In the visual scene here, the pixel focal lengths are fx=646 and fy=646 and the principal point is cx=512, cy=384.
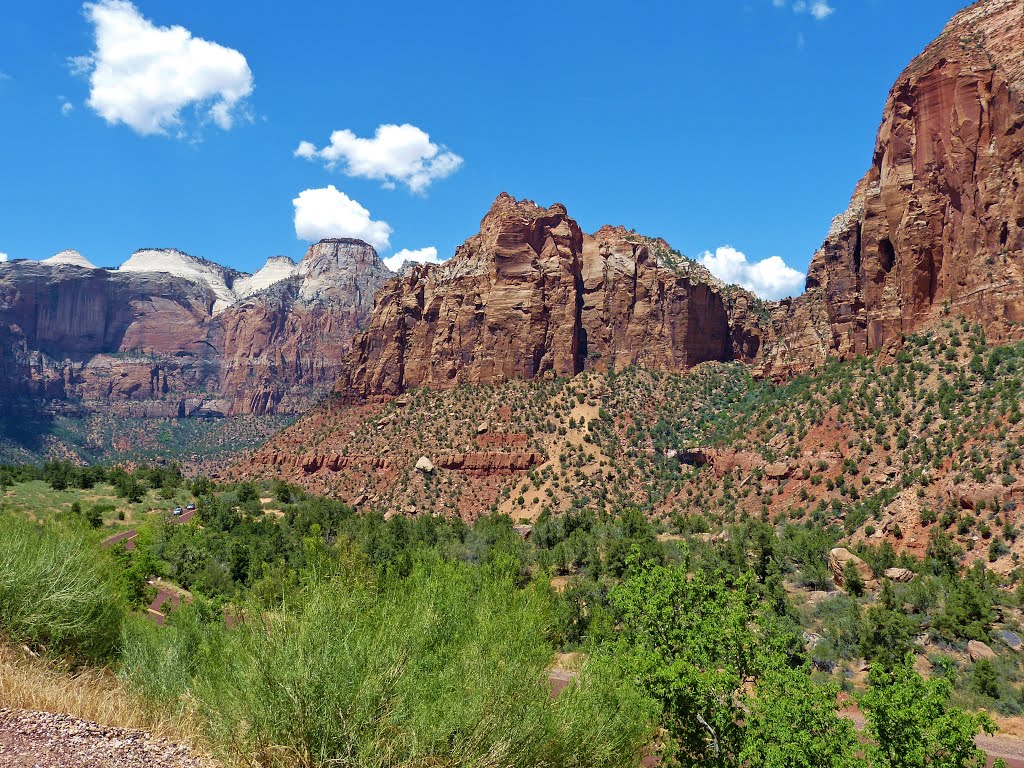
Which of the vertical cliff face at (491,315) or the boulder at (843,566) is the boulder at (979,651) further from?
the vertical cliff face at (491,315)

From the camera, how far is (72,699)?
11570 mm

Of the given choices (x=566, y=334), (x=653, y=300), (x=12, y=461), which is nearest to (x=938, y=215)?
(x=653, y=300)

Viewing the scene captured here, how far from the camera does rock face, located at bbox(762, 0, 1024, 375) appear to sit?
50.3m

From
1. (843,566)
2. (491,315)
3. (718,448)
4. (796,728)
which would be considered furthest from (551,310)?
(796,728)

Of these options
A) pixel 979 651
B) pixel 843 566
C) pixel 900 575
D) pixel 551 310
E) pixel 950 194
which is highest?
pixel 950 194

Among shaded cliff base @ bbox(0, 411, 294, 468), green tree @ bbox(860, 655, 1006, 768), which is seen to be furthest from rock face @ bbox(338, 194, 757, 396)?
green tree @ bbox(860, 655, 1006, 768)

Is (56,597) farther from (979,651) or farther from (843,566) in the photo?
(843,566)

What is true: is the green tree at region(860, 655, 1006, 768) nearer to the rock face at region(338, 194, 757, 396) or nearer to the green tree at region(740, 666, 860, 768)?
the green tree at region(740, 666, 860, 768)

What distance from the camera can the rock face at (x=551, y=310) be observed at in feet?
293

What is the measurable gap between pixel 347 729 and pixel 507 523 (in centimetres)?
4967

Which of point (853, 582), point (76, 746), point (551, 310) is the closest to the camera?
point (76, 746)

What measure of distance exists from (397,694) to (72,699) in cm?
634

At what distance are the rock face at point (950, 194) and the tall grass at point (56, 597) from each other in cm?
5746

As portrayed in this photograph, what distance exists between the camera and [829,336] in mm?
73375
